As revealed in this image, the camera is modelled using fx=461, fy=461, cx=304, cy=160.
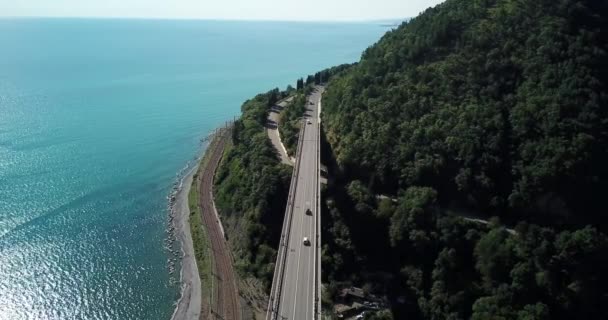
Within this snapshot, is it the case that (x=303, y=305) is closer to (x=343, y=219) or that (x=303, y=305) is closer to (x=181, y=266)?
(x=343, y=219)

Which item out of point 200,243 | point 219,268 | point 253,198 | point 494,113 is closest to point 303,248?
point 219,268

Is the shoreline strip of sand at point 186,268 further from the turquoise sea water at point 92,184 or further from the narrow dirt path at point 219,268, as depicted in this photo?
the narrow dirt path at point 219,268

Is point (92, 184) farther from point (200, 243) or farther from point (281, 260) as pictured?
point (281, 260)

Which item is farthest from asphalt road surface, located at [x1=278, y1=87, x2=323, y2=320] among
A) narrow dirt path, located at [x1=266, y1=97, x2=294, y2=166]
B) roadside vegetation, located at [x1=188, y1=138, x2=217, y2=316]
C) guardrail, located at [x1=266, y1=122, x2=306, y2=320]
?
roadside vegetation, located at [x1=188, y1=138, x2=217, y2=316]

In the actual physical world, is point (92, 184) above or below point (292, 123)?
below

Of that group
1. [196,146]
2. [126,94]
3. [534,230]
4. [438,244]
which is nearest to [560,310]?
[534,230]

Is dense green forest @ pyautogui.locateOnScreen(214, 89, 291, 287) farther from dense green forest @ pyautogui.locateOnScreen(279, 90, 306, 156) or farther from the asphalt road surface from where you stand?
the asphalt road surface

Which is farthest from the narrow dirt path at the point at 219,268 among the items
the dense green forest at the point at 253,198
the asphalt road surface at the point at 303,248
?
the asphalt road surface at the point at 303,248
